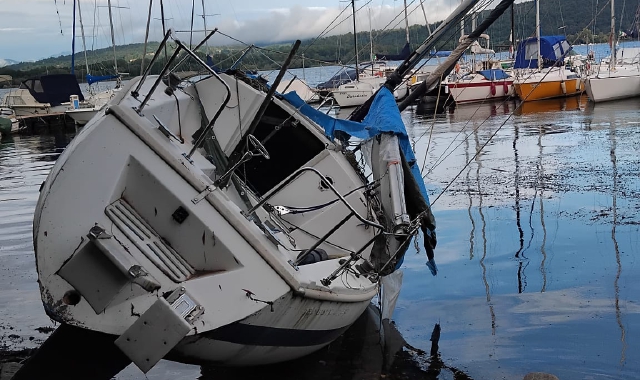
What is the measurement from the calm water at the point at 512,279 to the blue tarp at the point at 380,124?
1.47 m

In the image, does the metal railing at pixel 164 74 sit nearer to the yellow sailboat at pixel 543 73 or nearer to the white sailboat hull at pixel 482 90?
the yellow sailboat at pixel 543 73

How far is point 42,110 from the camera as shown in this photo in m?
42.6

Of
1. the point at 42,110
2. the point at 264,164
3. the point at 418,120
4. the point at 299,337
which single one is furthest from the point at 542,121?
the point at 42,110

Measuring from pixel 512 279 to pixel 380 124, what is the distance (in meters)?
2.57

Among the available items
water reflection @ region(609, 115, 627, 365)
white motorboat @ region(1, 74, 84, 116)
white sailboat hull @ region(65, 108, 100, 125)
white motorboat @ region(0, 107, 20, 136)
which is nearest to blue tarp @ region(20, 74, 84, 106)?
white motorboat @ region(1, 74, 84, 116)

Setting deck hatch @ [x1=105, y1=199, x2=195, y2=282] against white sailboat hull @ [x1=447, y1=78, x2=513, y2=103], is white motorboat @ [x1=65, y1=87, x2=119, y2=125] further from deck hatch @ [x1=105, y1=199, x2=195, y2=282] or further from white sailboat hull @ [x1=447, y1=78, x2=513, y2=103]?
deck hatch @ [x1=105, y1=199, x2=195, y2=282]

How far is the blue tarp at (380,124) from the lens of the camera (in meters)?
8.50

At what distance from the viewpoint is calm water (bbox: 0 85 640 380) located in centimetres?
689

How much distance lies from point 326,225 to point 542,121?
20241 millimetres

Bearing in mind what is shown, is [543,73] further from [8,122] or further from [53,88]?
[53,88]

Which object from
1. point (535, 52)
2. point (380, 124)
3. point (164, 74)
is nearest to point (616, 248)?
point (380, 124)

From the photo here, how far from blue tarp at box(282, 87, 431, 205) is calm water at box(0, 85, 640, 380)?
1475 millimetres

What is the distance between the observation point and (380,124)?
8555 millimetres

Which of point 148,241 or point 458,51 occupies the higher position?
point 458,51
